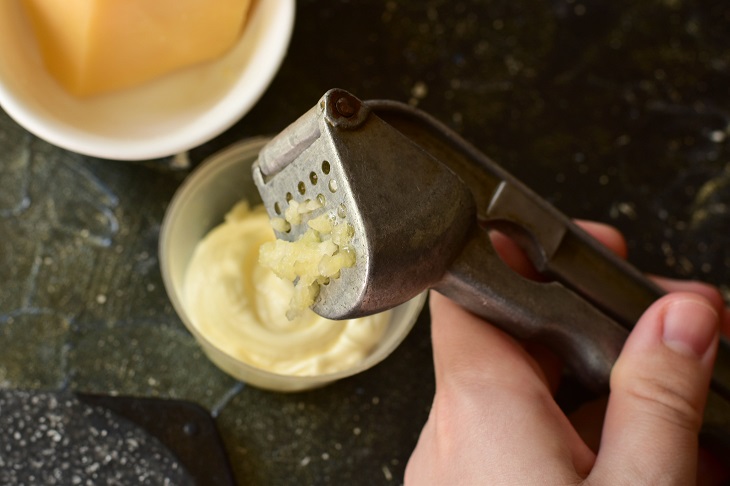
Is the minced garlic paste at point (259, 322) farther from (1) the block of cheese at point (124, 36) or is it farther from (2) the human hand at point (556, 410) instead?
(1) the block of cheese at point (124, 36)

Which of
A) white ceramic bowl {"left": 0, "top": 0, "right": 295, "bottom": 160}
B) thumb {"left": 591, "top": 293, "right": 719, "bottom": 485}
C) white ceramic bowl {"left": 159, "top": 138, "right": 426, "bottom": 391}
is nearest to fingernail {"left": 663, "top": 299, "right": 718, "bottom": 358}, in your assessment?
thumb {"left": 591, "top": 293, "right": 719, "bottom": 485}

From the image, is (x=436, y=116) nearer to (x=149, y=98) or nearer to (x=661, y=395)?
(x=149, y=98)

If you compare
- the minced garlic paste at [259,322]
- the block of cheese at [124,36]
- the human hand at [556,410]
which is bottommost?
the minced garlic paste at [259,322]

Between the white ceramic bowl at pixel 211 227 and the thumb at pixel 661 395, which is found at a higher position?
the thumb at pixel 661 395

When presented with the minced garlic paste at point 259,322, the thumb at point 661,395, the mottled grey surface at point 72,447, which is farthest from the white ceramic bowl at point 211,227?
the thumb at point 661,395

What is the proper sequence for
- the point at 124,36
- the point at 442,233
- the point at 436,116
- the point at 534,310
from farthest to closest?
the point at 436,116
the point at 124,36
the point at 534,310
the point at 442,233

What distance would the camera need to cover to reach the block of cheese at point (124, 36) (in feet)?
3.20

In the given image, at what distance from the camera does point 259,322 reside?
1.01 m

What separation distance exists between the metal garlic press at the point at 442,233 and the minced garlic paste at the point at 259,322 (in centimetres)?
23

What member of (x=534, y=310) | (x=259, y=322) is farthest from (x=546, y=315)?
(x=259, y=322)

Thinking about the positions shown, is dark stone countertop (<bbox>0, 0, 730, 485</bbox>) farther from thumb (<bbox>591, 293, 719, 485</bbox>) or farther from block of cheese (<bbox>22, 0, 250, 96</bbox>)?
thumb (<bbox>591, 293, 719, 485</bbox>)

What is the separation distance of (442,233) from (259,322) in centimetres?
39

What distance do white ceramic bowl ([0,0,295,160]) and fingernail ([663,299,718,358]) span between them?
586 mm

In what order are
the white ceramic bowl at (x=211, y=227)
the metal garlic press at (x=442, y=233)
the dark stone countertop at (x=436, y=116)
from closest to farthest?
1. the metal garlic press at (x=442, y=233)
2. the white ceramic bowl at (x=211, y=227)
3. the dark stone countertop at (x=436, y=116)
